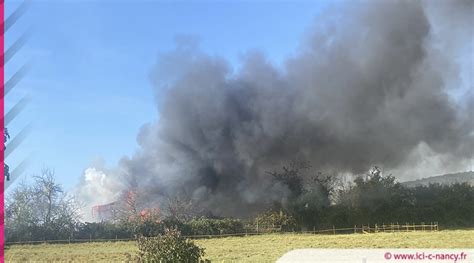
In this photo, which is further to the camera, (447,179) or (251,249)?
(447,179)

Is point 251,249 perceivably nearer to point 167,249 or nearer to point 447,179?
point 167,249

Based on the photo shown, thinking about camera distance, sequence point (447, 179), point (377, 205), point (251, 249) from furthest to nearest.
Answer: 1. point (447, 179)
2. point (377, 205)
3. point (251, 249)

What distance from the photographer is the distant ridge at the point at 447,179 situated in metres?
54.3

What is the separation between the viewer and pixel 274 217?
49.5 m

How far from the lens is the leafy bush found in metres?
11.5

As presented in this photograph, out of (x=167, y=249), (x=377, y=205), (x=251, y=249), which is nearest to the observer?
(x=167, y=249)

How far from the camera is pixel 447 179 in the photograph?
58188 mm

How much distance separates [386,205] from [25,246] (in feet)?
111

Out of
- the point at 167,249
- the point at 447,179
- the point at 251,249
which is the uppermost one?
the point at 447,179

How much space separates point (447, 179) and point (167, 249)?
5341 centimetres

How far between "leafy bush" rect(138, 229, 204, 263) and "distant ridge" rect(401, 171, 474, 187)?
45.2 meters

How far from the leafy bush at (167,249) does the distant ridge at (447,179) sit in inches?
1781

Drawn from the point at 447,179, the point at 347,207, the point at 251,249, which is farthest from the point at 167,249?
the point at 447,179

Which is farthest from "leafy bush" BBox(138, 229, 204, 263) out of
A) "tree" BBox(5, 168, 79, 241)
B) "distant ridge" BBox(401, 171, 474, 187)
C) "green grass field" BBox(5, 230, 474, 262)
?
"distant ridge" BBox(401, 171, 474, 187)
